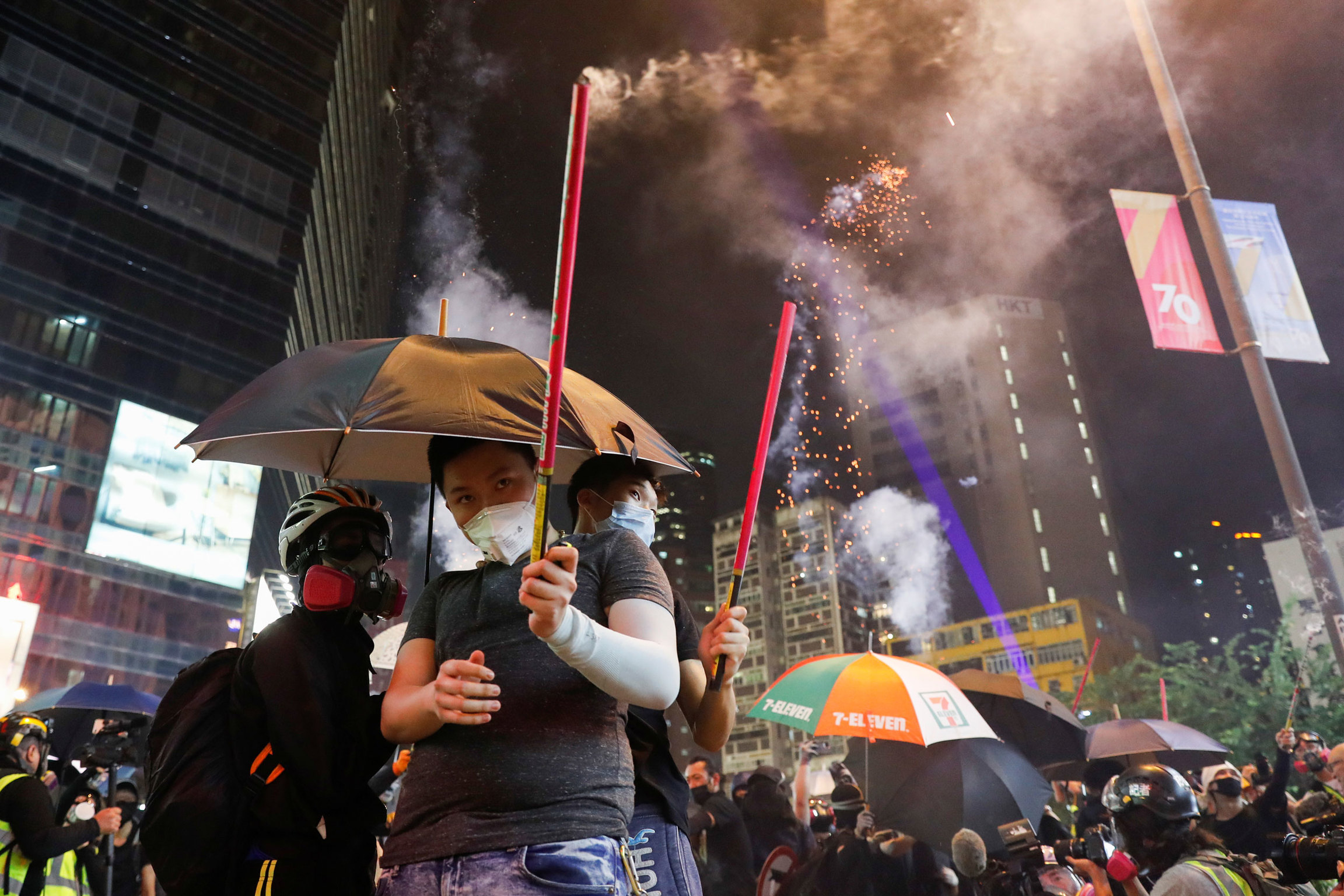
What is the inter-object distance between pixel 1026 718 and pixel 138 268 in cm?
4504

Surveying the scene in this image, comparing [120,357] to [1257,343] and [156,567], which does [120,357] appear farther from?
[1257,343]

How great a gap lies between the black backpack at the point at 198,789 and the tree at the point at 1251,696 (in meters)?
21.0

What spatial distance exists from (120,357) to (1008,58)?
124ft

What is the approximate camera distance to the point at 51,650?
36344 millimetres

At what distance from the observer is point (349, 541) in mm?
2637

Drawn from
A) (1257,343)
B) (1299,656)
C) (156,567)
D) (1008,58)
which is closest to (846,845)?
(1257,343)

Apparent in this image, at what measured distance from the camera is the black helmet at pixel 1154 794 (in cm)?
397

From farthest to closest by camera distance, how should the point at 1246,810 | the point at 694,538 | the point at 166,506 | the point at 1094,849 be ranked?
the point at 694,538, the point at 166,506, the point at 1246,810, the point at 1094,849

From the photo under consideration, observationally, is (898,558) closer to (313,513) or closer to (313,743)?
(313,513)

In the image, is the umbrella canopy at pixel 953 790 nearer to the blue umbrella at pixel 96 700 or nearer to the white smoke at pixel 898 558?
the blue umbrella at pixel 96 700

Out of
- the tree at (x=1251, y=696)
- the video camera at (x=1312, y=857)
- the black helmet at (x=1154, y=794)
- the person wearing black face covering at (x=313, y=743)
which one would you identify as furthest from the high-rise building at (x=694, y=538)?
the person wearing black face covering at (x=313, y=743)

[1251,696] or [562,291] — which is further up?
[1251,696]

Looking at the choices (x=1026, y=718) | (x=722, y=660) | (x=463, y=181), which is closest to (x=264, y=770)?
(x=722, y=660)

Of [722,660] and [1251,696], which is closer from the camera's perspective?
[722,660]
